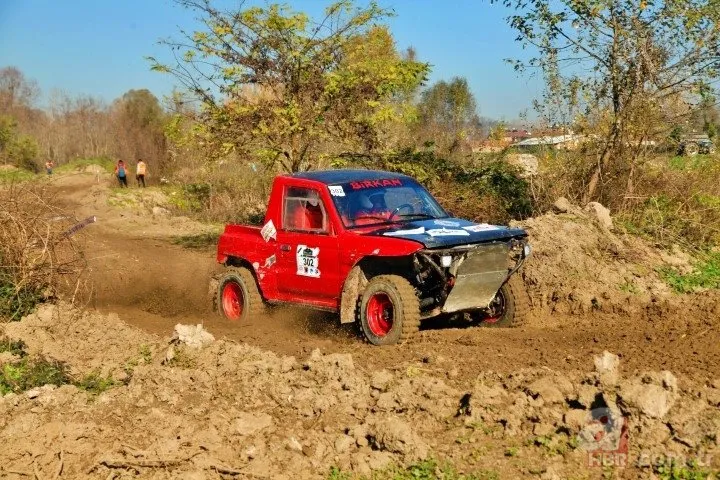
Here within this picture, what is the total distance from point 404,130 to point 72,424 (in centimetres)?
1322

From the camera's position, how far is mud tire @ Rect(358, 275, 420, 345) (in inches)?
359

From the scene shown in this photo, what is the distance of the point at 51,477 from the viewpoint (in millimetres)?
6184

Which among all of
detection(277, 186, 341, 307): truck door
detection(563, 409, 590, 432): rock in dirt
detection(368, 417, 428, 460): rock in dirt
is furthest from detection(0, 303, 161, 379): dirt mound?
detection(563, 409, 590, 432): rock in dirt

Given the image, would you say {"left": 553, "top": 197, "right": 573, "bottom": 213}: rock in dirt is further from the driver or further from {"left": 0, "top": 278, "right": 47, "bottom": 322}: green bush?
{"left": 0, "top": 278, "right": 47, "bottom": 322}: green bush

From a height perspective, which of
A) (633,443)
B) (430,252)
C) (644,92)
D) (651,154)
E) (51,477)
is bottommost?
(51,477)

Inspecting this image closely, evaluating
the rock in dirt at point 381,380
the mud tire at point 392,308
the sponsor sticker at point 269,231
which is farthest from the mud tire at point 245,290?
the rock in dirt at point 381,380

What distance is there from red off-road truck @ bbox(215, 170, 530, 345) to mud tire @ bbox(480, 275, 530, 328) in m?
0.01

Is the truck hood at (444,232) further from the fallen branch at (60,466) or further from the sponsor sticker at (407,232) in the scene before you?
the fallen branch at (60,466)

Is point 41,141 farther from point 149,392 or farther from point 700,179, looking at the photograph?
point 149,392

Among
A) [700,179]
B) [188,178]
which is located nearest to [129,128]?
[188,178]

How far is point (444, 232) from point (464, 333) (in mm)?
1074

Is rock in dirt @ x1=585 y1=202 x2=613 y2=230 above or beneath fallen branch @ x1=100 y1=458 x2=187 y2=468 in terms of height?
above

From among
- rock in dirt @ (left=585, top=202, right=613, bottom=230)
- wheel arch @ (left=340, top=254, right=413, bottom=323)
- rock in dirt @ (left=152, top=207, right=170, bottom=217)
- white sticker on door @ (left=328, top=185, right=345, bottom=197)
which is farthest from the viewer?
rock in dirt @ (left=152, top=207, right=170, bottom=217)

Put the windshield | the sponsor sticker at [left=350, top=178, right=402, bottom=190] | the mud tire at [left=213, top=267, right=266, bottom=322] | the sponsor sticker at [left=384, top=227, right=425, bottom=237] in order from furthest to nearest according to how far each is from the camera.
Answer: the mud tire at [left=213, top=267, right=266, bottom=322]
the sponsor sticker at [left=350, top=178, right=402, bottom=190]
the windshield
the sponsor sticker at [left=384, top=227, right=425, bottom=237]
